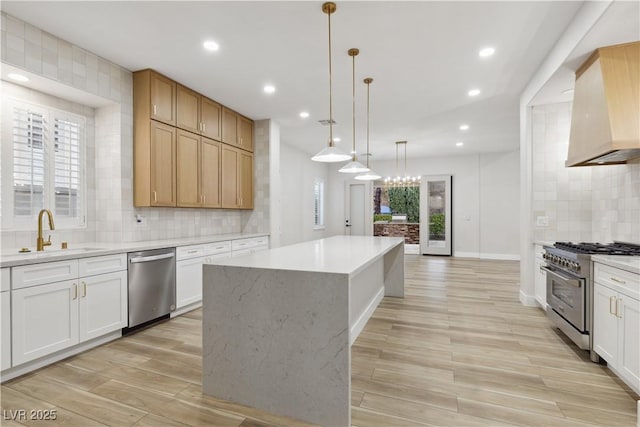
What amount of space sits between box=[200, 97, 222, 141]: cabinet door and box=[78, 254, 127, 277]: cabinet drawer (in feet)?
6.82

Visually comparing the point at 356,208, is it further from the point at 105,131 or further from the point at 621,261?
the point at 621,261

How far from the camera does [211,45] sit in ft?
9.85

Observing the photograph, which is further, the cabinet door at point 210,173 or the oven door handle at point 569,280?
the cabinet door at point 210,173

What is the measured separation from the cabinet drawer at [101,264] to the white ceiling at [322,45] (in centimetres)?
200

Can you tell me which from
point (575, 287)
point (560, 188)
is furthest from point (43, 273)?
point (560, 188)

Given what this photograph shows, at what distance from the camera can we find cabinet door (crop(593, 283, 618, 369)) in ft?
7.13

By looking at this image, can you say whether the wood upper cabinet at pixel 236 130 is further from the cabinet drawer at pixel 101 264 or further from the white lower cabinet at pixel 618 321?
the white lower cabinet at pixel 618 321

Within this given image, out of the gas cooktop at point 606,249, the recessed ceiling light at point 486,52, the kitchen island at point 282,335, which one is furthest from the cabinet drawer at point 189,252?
the gas cooktop at point 606,249

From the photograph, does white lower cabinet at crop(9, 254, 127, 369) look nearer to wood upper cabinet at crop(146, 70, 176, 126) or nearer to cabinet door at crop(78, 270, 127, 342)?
cabinet door at crop(78, 270, 127, 342)

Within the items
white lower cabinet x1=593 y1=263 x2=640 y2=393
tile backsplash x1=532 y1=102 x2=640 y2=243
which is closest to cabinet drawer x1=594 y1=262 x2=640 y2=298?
white lower cabinet x1=593 y1=263 x2=640 y2=393

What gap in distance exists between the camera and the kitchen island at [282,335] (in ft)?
5.70

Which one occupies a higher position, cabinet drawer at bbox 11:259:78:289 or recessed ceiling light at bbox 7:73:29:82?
recessed ceiling light at bbox 7:73:29:82

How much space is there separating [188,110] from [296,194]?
3.77 m

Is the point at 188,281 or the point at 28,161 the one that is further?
the point at 188,281
